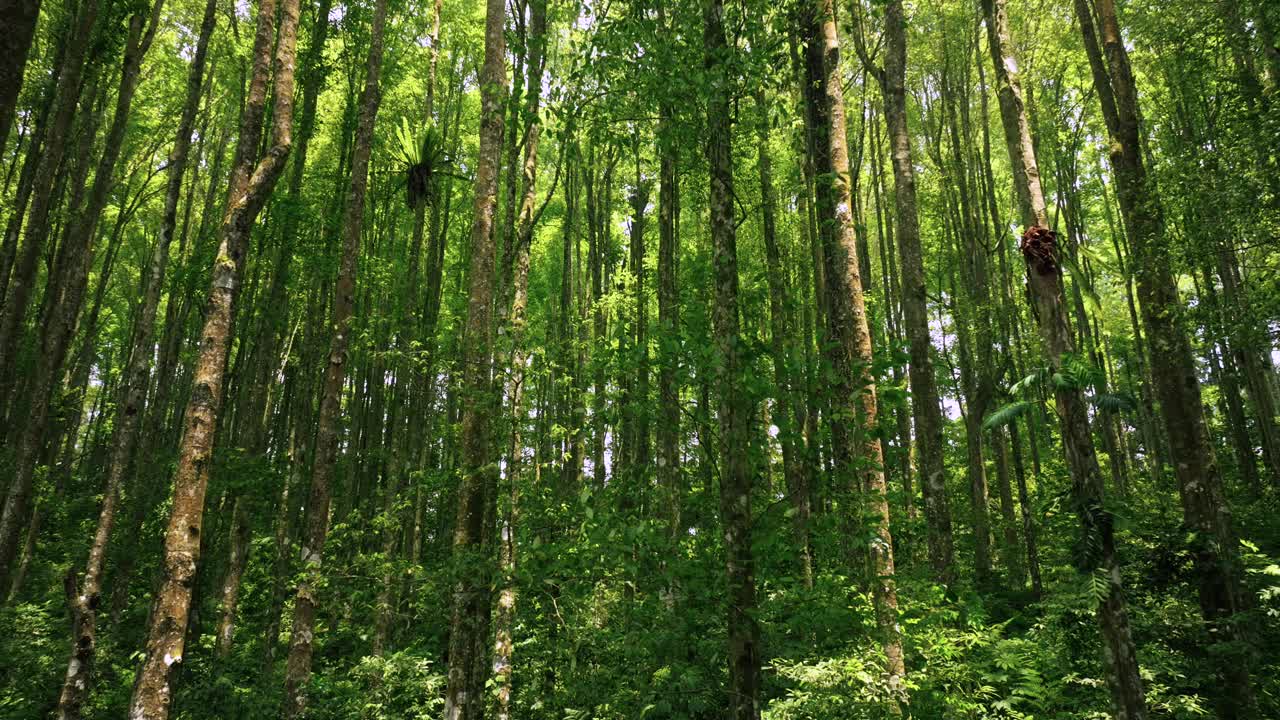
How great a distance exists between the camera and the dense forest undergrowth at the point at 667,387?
17.2 ft

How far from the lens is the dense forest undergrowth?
5.24m

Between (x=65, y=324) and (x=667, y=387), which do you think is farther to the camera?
(x=65, y=324)

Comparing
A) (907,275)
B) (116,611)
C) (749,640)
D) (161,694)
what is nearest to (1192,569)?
(907,275)

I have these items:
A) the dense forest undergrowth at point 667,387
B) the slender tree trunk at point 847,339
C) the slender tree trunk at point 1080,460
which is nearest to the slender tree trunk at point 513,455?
the dense forest undergrowth at point 667,387

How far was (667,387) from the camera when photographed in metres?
5.66

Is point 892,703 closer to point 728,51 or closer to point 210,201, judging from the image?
point 728,51

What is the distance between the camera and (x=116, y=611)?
490 inches

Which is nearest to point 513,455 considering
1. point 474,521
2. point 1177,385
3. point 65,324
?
point 474,521

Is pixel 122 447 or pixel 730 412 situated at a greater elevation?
pixel 122 447

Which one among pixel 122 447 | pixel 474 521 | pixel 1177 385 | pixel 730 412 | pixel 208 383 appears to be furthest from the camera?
pixel 1177 385

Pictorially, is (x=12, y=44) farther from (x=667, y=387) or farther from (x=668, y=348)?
(x=667, y=387)

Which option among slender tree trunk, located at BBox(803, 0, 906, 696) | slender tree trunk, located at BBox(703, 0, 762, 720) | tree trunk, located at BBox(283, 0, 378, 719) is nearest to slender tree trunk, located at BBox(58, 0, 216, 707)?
tree trunk, located at BBox(283, 0, 378, 719)

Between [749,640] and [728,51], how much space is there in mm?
4439

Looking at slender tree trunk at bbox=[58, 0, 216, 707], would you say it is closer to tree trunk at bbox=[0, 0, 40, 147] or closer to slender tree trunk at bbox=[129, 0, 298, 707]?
slender tree trunk at bbox=[129, 0, 298, 707]
